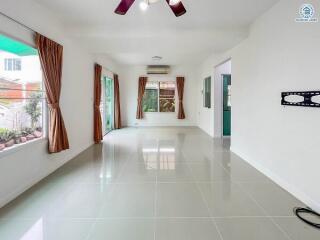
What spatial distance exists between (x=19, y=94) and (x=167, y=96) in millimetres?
7587

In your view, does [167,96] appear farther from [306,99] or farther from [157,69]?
[306,99]

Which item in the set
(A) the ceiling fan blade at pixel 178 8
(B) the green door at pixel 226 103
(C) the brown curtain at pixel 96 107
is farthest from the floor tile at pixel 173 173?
(B) the green door at pixel 226 103

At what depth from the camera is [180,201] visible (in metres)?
2.81

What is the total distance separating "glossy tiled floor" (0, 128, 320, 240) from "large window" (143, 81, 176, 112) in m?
6.05

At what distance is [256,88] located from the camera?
418 centimetres

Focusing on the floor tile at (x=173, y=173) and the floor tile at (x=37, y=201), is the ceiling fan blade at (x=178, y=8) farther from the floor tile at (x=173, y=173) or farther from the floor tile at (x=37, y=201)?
the floor tile at (x=37, y=201)

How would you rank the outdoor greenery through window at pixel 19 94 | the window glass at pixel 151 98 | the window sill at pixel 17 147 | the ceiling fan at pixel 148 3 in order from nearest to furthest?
the ceiling fan at pixel 148 3, the window sill at pixel 17 147, the outdoor greenery through window at pixel 19 94, the window glass at pixel 151 98

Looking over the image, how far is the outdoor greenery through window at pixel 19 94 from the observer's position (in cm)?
292

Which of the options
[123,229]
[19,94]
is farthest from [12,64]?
[123,229]

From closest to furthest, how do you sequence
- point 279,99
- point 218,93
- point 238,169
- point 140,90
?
point 279,99 → point 238,169 → point 218,93 → point 140,90

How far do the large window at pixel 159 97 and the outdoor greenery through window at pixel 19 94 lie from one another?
6808 mm

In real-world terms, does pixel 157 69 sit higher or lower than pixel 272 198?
higher

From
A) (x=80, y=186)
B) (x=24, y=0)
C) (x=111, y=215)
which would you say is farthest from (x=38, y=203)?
(x=24, y=0)

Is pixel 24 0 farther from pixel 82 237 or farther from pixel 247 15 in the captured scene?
pixel 247 15
